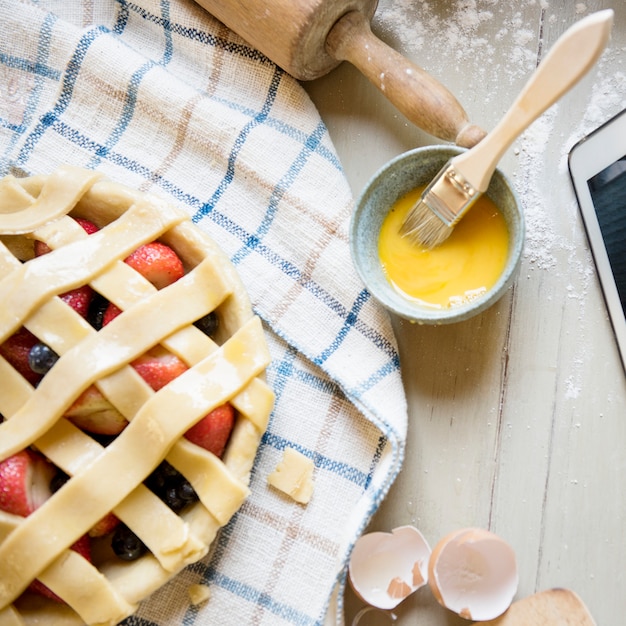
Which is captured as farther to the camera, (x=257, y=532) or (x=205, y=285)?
(x=257, y=532)

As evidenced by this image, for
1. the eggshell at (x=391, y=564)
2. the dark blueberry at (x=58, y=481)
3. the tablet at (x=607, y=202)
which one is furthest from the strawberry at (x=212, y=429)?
the tablet at (x=607, y=202)

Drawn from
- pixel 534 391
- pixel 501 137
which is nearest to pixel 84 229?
pixel 501 137

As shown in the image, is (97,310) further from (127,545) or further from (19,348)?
(127,545)

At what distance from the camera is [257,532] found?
141 cm

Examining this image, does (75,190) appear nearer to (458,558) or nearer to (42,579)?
(42,579)

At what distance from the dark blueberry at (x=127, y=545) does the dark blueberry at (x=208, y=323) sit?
36cm

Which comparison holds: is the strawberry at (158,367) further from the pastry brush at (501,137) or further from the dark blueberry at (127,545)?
the pastry brush at (501,137)

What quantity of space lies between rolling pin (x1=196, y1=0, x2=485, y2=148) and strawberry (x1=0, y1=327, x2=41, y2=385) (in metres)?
0.68

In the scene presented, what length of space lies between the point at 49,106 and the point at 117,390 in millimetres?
665

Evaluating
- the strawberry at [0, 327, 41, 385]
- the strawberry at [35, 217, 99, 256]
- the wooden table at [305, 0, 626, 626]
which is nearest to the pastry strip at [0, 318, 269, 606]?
the strawberry at [0, 327, 41, 385]

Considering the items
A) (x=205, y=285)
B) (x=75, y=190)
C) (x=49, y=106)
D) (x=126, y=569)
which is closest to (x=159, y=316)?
(x=205, y=285)

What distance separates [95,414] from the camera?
1275 millimetres

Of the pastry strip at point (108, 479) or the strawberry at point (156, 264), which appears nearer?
the pastry strip at point (108, 479)

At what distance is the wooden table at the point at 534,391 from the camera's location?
1405mm
